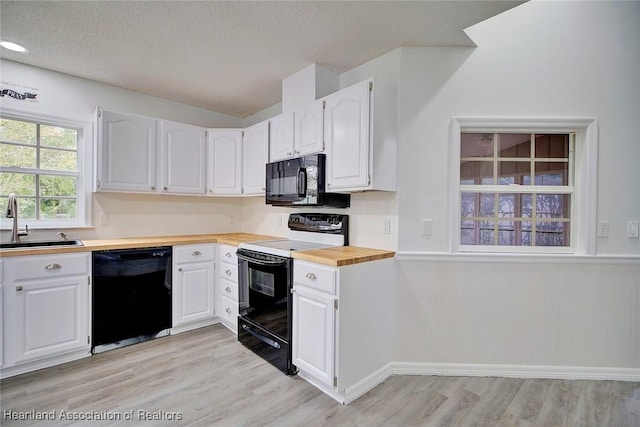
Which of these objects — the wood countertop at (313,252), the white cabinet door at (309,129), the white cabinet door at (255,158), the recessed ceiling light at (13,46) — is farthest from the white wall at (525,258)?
the recessed ceiling light at (13,46)

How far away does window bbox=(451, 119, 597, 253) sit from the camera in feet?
7.46

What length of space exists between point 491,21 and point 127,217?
385 cm

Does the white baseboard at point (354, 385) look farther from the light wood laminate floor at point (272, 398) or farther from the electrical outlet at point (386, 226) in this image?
the electrical outlet at point (386, 226)

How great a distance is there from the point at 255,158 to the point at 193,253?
47.1 inches

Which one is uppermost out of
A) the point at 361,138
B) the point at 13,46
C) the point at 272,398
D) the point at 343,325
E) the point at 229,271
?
the point at 13,46

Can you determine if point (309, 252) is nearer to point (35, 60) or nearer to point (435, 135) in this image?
point (435, 135)

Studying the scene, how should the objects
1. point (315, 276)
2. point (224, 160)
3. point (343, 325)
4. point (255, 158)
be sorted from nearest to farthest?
point (343, 325) < point (315, 276) < point (255, 158) < point (224, 160)

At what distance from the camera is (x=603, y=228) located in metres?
2.24

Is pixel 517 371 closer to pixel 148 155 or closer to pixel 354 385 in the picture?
pixel 354 385

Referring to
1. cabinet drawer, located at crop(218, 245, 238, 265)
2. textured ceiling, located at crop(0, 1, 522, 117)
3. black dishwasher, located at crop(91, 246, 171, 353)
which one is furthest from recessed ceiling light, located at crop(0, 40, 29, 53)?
cabinet drawer, located at crop(218, 245, 238, 265)

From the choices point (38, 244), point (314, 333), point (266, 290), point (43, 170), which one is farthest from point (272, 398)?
point (43, 170)

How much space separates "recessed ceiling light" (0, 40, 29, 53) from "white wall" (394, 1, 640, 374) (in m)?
3.06

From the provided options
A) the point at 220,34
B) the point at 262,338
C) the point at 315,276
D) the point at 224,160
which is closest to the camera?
the point at 315,276

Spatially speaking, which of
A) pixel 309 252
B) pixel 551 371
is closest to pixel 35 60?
pixel 309 252
